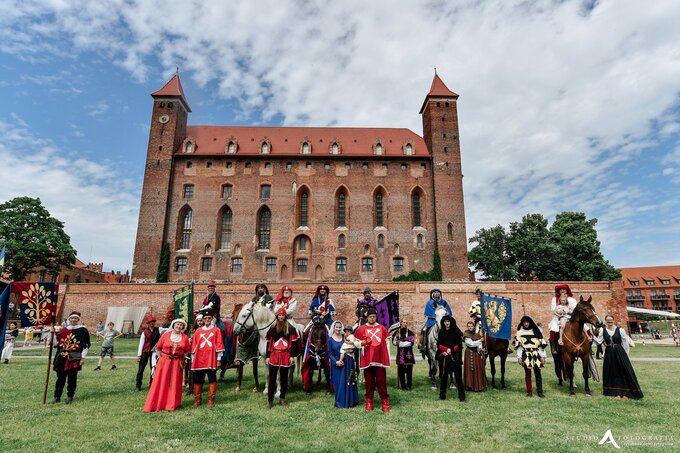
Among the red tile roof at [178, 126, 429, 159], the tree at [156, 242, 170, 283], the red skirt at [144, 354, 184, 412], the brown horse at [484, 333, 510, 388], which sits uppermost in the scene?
the red tile roof at [178, 126, 429, 159]

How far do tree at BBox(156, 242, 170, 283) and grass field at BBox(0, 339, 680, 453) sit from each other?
30303 millimetres

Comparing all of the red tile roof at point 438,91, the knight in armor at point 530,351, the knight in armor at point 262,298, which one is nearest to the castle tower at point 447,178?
the red tile roof at point 438,91

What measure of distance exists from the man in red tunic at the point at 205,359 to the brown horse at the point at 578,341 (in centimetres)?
809

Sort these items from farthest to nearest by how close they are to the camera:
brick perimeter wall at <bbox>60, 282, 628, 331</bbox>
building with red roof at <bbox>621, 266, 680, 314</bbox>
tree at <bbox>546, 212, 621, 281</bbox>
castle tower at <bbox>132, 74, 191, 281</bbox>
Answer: building with red roof at <bbox>621, 266, 680, 314</bbox> → tree at <bbox>546, 212, 621, 281</bbox> → castle tower at <bbox>132, 74, 191, 281</bbox> → brick perimeter wall at <bbox>60, 282, 628, 331</bbox>

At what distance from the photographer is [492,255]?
4622cm

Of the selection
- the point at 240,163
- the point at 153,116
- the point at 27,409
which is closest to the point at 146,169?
the point at 153,116

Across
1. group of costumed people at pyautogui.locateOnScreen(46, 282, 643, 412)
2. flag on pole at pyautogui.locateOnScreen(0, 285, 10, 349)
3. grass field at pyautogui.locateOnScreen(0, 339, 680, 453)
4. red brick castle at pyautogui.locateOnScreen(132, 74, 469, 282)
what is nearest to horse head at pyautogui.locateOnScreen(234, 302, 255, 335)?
group of costumed people at pyautogui.locateOnScreen(46, 282, 643, 412)

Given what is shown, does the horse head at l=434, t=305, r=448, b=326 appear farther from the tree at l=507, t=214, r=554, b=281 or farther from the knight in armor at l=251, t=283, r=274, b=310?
the tree at l=507, t=214, r=554, b=281

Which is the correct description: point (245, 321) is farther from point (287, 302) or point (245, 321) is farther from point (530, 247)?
point (530, 247)

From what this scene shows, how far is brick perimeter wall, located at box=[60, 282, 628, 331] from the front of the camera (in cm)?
2836

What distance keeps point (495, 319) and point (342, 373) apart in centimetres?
462

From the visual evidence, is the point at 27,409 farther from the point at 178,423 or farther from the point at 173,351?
the point at 178,423

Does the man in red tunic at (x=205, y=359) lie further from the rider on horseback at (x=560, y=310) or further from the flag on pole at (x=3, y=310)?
the rider on horseback at (x=560, y=310)

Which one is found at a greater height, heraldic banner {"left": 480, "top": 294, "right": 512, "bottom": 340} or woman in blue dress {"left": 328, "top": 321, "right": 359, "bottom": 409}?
heraldic banner {"left": 480, "top": 294, "right": 512, "bottom": 340}
